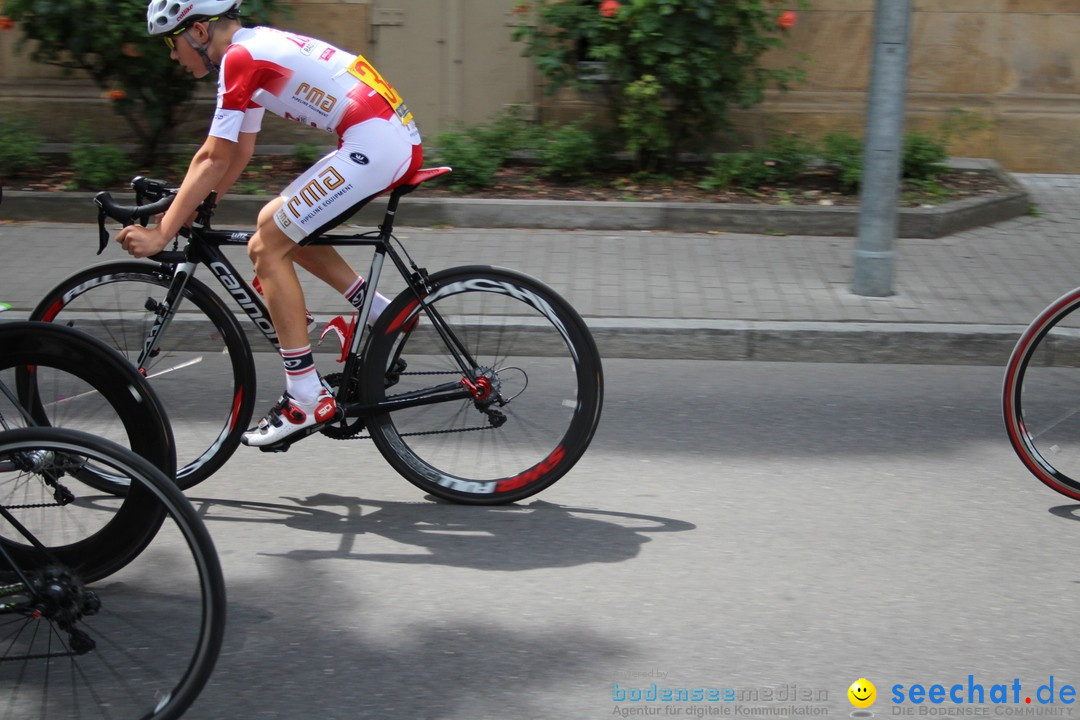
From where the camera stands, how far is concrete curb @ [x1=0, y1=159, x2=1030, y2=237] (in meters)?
8.93

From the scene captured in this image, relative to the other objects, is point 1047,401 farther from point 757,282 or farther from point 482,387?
point 757,282

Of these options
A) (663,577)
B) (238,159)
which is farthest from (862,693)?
(238,159)

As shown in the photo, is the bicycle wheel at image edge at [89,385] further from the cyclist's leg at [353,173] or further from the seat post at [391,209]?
the seat post at [391,209]

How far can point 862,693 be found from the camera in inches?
130

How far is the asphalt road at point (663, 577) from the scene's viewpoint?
3359 mm

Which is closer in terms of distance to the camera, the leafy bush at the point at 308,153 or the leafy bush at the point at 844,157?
the leafy bush at the point at 844,157

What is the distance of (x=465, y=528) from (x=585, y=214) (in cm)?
489

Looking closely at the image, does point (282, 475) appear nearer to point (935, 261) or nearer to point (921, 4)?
point (935, 261)

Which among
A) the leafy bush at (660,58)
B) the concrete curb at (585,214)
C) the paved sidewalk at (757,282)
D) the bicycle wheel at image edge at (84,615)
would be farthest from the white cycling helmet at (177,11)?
the leafy bush at (660,58)

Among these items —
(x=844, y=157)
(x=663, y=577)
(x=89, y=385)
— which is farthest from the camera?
(x=844, y=157)

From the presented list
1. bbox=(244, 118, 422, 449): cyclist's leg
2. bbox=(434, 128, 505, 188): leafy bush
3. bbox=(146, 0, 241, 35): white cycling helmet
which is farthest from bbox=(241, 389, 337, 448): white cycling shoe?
bbox=(434, 128, 505, 188): leafy bush

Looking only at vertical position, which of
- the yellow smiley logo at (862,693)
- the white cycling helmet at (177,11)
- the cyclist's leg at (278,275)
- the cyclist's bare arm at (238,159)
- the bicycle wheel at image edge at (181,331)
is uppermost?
the white cycling helmet at (177,11)

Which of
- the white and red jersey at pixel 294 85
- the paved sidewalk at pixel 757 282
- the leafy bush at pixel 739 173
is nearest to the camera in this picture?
the white and red jersey at pixel 294 85

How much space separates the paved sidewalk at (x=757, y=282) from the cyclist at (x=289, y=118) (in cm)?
103
